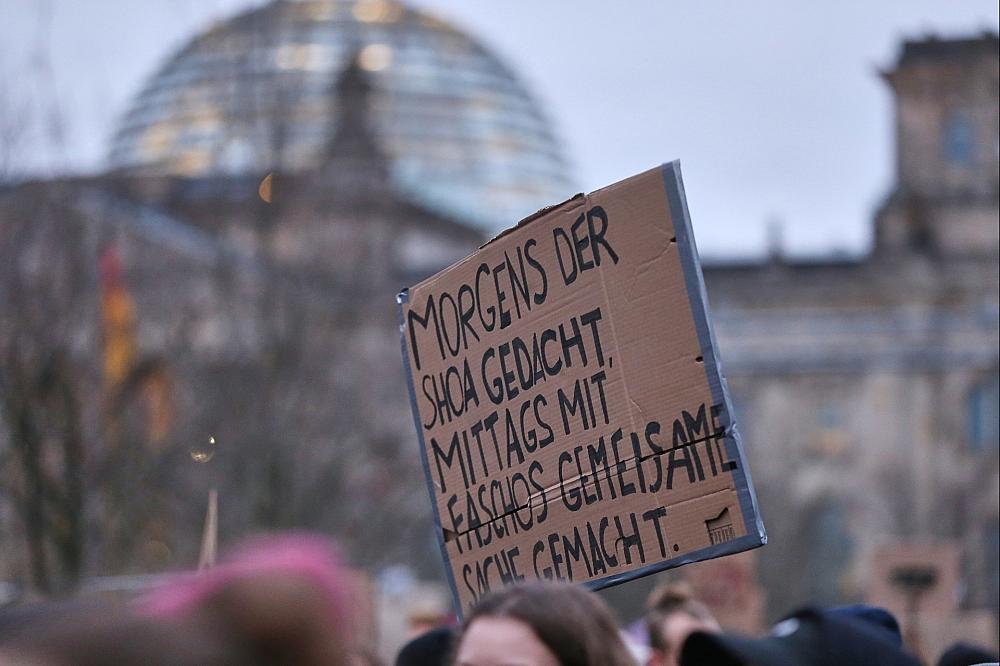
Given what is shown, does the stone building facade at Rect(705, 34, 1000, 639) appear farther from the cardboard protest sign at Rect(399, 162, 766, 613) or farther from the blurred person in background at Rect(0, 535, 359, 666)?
the blurred person in background at Rect(0, 535, 359, 666)

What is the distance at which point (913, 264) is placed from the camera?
63.8m

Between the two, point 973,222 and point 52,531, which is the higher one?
point 973,222

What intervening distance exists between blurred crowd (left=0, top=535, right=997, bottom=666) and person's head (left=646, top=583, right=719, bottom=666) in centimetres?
313

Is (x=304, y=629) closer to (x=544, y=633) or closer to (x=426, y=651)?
(x=544, y=633)

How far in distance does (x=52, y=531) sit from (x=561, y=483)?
1775 cm

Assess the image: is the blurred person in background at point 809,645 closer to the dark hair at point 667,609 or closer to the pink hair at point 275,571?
the pink hair at point 275,571

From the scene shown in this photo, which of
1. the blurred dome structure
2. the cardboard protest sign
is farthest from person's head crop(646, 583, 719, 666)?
the blurred dome structure

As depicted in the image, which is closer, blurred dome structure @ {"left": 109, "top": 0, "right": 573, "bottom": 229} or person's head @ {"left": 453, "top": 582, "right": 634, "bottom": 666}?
person's head @ {"left": 453, "top": 582, "right": 634, "bottom": 666}

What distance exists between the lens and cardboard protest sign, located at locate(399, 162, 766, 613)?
4.83 metres

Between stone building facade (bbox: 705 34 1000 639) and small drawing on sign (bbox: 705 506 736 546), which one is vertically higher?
stone building facade (bbox: 705 34 1000 639)

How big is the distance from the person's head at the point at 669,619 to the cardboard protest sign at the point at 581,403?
6.03ft

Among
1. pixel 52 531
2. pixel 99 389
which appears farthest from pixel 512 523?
pixel 99 389

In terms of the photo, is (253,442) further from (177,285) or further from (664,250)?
(664,250)

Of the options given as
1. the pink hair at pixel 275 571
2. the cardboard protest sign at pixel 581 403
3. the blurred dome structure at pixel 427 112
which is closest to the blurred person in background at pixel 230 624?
the pink hair at pixel 275 571
